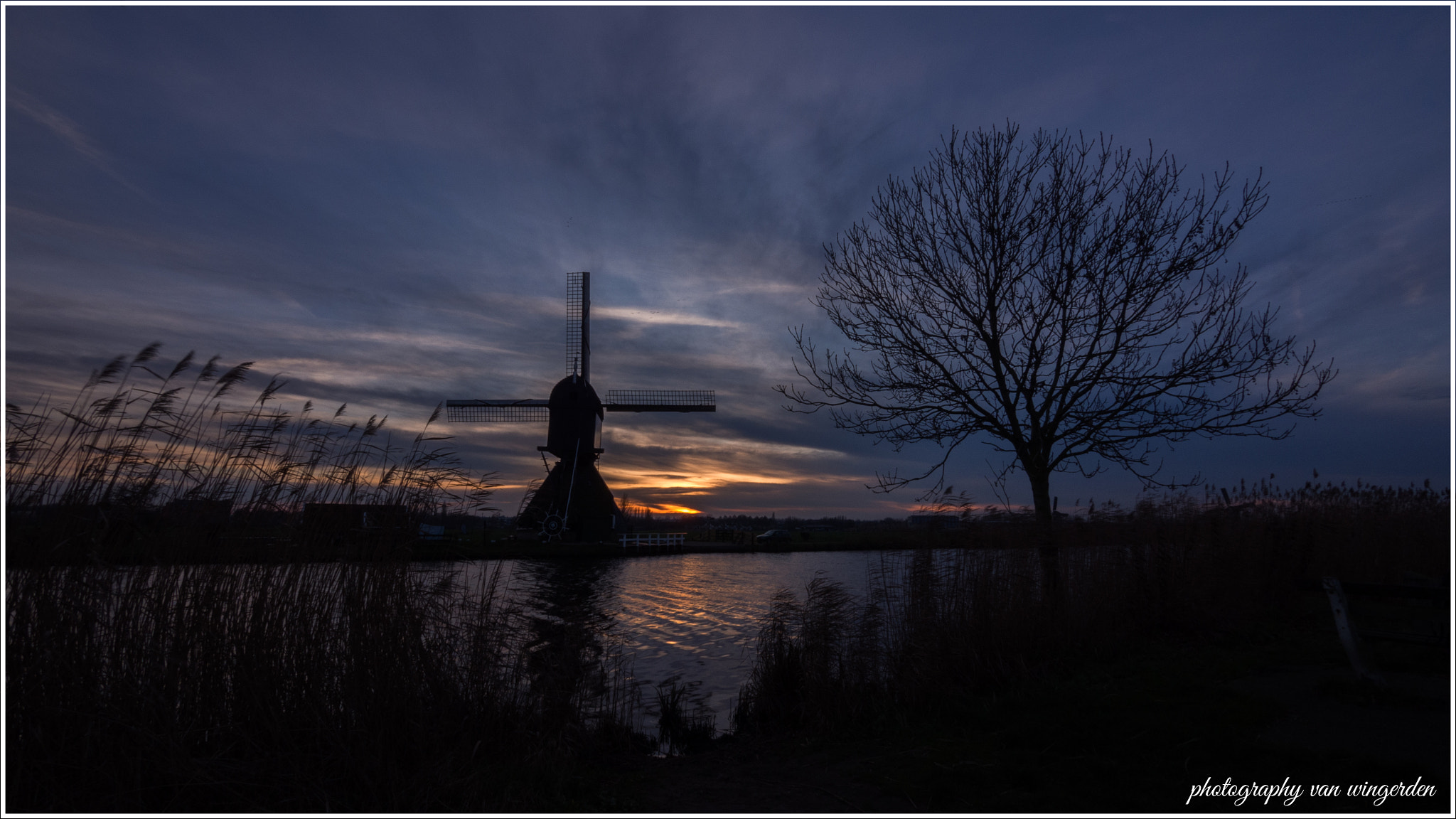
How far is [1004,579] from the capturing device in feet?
25.5

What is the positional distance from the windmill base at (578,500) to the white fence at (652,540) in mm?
4519

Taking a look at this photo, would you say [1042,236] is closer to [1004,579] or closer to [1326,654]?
Answer: [1004,579]

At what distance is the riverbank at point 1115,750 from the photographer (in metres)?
4.19

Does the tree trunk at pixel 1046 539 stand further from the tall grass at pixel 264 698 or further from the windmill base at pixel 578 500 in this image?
the windmill base at pixel 578 500

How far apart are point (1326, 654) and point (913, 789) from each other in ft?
19.6

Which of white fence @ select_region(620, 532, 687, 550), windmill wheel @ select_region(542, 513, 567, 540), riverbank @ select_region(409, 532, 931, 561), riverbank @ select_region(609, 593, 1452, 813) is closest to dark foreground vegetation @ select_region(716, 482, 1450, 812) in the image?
riverbank @ select_region(609, 593, 1452, 813)

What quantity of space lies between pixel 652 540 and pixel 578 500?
37.1 feet

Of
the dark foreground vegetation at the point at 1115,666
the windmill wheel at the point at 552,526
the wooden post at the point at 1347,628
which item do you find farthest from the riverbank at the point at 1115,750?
the windmill wheel at the point at 552,526

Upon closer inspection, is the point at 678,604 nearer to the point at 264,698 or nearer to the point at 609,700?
the point at 609,700

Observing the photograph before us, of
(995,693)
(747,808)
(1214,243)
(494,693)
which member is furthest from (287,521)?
(1214,243)

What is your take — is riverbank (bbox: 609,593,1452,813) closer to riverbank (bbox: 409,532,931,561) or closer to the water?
riverbank (bbox: 409,532,931,561)

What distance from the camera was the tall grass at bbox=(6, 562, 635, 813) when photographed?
13.6 ft

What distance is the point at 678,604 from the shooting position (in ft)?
68.3

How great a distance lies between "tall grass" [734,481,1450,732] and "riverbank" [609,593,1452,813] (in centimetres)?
39
